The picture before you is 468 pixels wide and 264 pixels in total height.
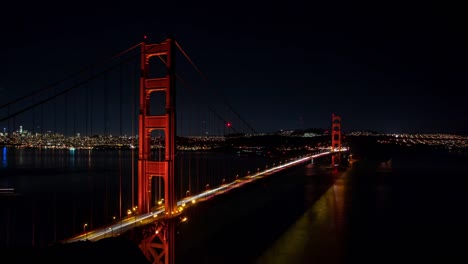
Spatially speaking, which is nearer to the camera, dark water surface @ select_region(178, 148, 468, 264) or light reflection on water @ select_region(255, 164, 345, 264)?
light reflection on water @ select_region(255, 164, 345, 264)

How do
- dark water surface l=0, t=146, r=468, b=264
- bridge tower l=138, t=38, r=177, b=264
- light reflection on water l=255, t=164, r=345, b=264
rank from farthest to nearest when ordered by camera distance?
dark water surface l=0, t=146, r=468, b=264 → light reflection on water l=255, t=164, r=345, b=264 → bridge tower l=138, t=38, r=177, b=264

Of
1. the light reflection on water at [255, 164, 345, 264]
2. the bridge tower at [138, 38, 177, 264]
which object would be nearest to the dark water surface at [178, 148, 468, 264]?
the light reflection on water at [255, 164, 345, 264]

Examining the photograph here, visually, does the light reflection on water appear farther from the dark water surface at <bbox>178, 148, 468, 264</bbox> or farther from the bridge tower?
the bridge tower

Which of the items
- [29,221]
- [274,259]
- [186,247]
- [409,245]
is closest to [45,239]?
[29,221]

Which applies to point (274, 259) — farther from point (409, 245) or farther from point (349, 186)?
point (349, 186)

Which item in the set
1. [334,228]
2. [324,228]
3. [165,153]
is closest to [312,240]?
[324,228]

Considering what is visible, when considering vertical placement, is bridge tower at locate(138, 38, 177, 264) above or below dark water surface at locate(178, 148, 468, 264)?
above

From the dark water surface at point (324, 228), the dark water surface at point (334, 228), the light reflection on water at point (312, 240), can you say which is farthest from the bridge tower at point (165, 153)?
the light reflection on water at point (312, 240)

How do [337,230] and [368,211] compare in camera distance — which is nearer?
[337,230]
